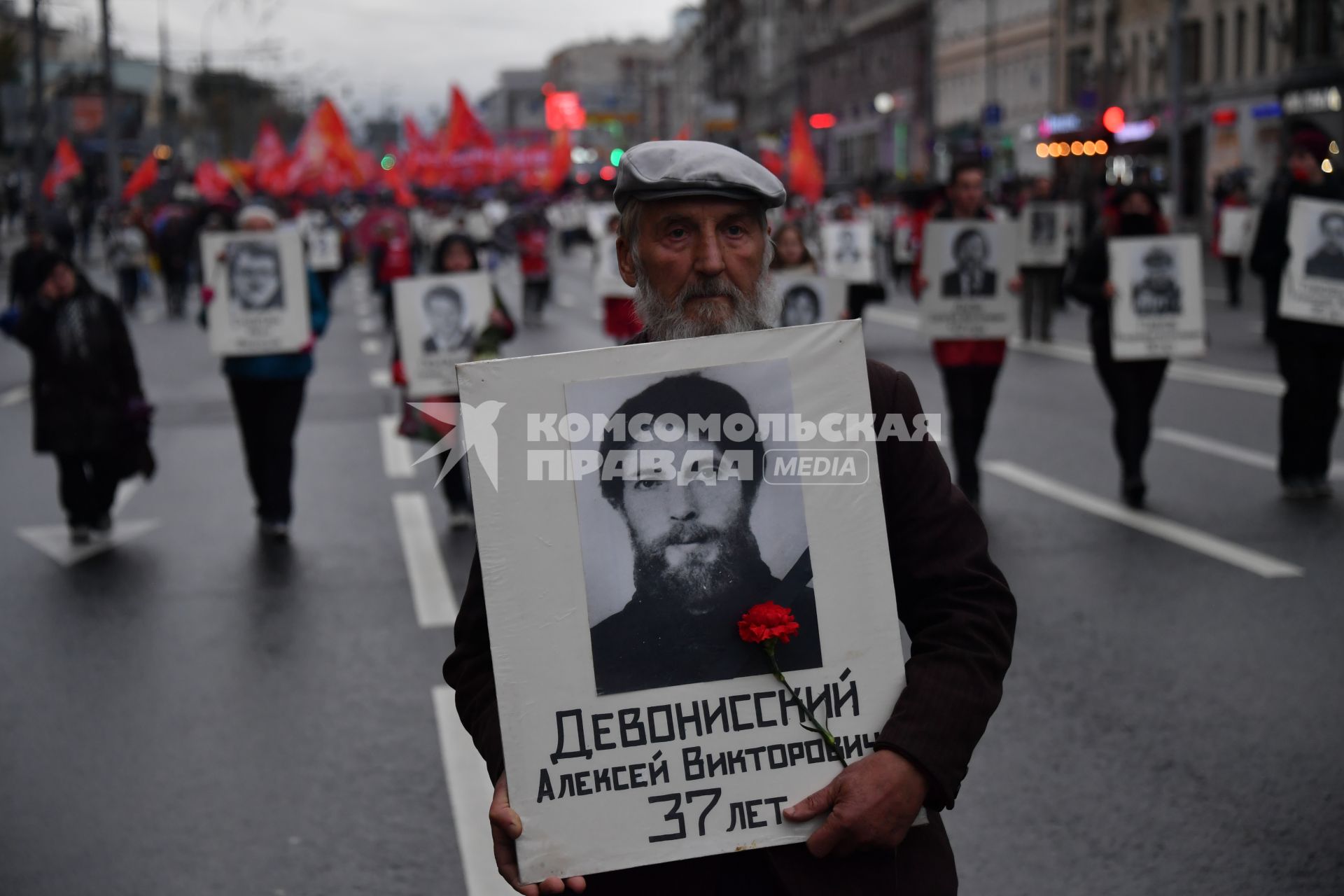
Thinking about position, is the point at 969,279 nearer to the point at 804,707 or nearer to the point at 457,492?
the point at 457,492

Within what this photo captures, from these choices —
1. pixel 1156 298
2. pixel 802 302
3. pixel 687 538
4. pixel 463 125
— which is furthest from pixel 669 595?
pixel 463 125

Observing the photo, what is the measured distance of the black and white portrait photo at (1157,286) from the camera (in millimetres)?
10633

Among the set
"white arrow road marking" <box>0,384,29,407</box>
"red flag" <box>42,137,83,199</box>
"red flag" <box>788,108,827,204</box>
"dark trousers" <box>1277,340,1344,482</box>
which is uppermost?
"red flag" <box>42,137,83,199</box>

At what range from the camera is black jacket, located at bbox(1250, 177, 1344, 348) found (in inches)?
397

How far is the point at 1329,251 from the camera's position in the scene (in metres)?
10.0

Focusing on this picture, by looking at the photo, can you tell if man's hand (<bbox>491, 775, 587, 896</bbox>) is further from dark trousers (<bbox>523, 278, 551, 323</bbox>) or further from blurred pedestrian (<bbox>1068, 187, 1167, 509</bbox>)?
dark trousers (<bbox>523, 278, 551, 323</bbox>)

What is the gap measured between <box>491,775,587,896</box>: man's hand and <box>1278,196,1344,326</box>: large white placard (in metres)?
8.70

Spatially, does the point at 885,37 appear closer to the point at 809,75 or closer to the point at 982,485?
the point at 809,75

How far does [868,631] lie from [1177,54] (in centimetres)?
3635

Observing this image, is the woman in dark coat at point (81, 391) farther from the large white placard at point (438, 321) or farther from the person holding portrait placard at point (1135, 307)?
the person holding portrait placard at point (1135, 307)

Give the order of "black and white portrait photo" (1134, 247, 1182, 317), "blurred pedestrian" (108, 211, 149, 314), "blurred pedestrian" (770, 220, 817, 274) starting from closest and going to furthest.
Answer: "black and white portrait photo" (1134, 247, 1182, 317), "blurred pedestrian" (770, 220, 817, 274), "blurred pedestrian" (108, 211, 149, 314)

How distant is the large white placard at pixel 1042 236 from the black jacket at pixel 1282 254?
10.0m

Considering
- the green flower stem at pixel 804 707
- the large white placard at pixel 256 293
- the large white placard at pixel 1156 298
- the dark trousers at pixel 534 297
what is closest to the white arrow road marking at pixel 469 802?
the green flower stem at pixel 804 707

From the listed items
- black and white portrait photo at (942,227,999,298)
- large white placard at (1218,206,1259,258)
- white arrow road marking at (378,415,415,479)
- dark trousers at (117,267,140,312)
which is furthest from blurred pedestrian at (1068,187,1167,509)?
dark trousers at (117,267,140,312)
